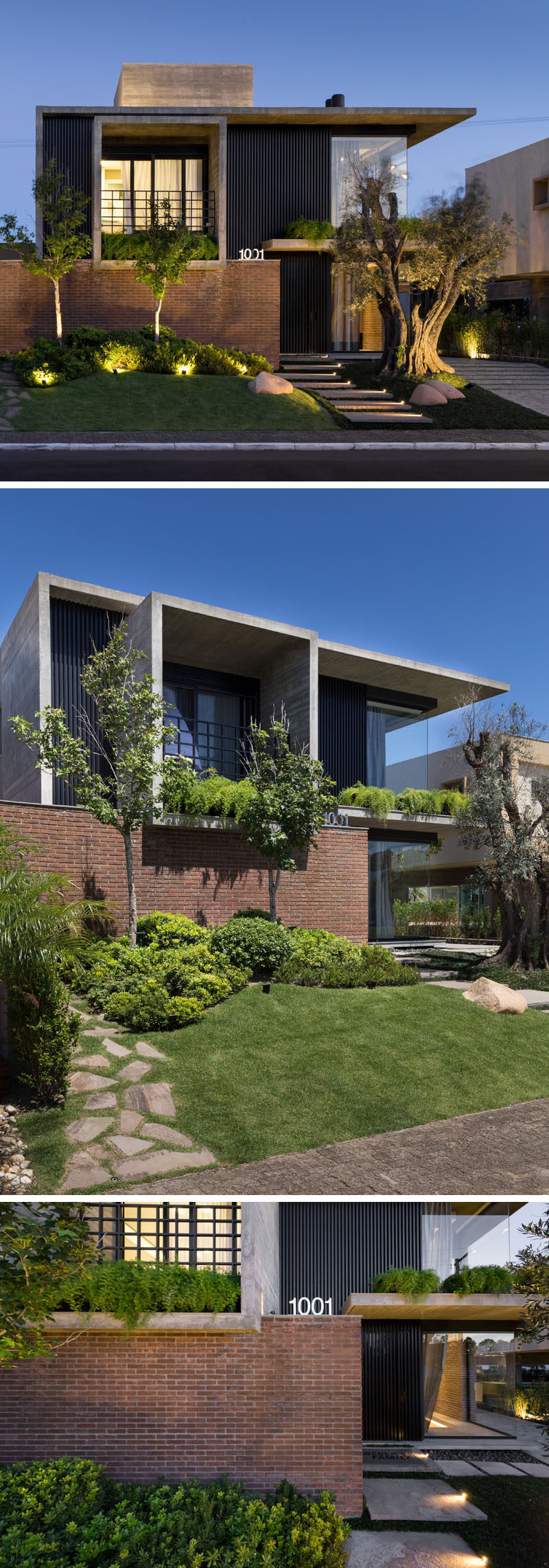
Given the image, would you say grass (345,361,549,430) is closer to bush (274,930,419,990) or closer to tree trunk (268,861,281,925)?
tree trunk (268,861,281,925)

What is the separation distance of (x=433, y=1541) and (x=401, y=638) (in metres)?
9.36

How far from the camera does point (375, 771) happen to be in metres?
9.95

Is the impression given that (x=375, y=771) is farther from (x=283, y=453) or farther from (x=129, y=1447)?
(x=129, y=1447)

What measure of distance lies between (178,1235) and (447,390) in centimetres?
1464

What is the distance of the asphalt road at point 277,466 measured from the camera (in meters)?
12.1

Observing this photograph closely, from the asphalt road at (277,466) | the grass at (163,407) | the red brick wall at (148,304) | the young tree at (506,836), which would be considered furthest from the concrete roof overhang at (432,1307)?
the red brick wall at (148,304)

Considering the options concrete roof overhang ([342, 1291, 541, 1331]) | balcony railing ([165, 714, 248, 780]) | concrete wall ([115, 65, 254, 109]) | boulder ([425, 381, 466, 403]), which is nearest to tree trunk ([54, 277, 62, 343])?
concrete wall ([115, 65, 254, 109])

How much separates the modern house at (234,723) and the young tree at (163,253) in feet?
33.4

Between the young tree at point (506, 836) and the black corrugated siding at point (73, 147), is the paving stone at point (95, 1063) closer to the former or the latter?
the young tree at point (506, 836)

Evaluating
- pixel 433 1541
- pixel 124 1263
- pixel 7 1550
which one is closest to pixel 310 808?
pixel 124 1263

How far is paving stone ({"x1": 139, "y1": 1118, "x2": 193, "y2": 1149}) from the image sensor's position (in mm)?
7172

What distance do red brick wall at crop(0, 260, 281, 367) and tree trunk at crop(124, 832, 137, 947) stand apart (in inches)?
503

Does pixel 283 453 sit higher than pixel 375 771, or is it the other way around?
pixel 283 453

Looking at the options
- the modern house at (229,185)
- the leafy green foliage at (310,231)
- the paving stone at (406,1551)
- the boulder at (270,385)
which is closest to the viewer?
the paving stone at (406,1551)
